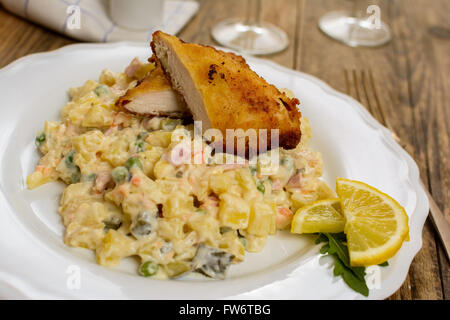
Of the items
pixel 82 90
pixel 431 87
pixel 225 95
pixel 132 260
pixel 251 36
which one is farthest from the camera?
pixel 251 36

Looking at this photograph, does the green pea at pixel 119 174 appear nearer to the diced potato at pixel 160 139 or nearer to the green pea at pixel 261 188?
the diced potato at pixel 160 139

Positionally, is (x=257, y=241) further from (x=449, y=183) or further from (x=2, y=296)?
(x=449, y=183)

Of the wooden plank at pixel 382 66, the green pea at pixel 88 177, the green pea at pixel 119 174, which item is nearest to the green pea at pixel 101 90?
the green pea at pixel 88 177

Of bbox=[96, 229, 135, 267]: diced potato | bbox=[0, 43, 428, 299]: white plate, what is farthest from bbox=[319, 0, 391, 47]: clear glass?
bbox=[96, 229, 135, 267]: diced potato

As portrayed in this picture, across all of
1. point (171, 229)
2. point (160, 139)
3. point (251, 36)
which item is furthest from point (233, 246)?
point (251, 36)

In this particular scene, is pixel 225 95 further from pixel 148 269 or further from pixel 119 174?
pixel 148 269
